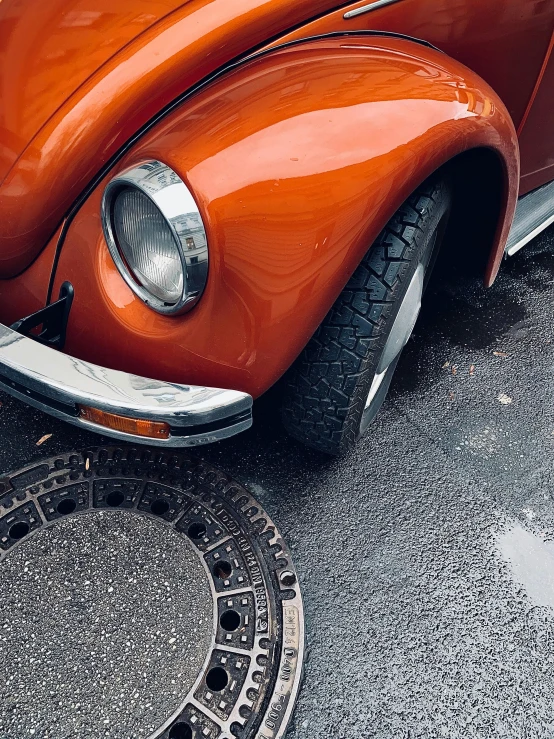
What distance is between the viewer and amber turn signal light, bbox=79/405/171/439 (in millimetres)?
1292

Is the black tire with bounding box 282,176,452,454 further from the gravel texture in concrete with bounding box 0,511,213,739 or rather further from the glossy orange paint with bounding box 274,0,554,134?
the gravel texture in concrete with bounding box 0,511,213,739

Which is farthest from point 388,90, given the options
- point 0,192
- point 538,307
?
point 538,307

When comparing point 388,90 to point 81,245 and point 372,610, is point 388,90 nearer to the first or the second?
point 81,245

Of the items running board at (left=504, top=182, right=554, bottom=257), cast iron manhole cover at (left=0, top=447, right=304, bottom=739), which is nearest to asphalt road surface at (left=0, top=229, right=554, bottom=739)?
cast iron manhole cover at (left=0, top=447, right=304, bottom=739)

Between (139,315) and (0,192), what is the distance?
54 cm

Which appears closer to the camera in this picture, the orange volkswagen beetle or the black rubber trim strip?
the orange volkswagen beetle

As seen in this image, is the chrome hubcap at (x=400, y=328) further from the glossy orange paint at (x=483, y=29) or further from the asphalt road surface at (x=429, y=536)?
the glossy orange paint at (x=483, y=29)

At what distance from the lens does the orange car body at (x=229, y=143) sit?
4.08 feet

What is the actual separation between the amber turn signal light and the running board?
5.04 ft

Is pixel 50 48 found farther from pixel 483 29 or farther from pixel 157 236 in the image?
pixel 483 29

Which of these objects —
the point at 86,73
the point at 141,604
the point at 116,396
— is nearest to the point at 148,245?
the point at 116,396

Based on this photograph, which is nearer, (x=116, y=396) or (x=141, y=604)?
(x=116, y=396)

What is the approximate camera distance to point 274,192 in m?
1.23

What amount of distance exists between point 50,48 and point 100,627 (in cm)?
151
